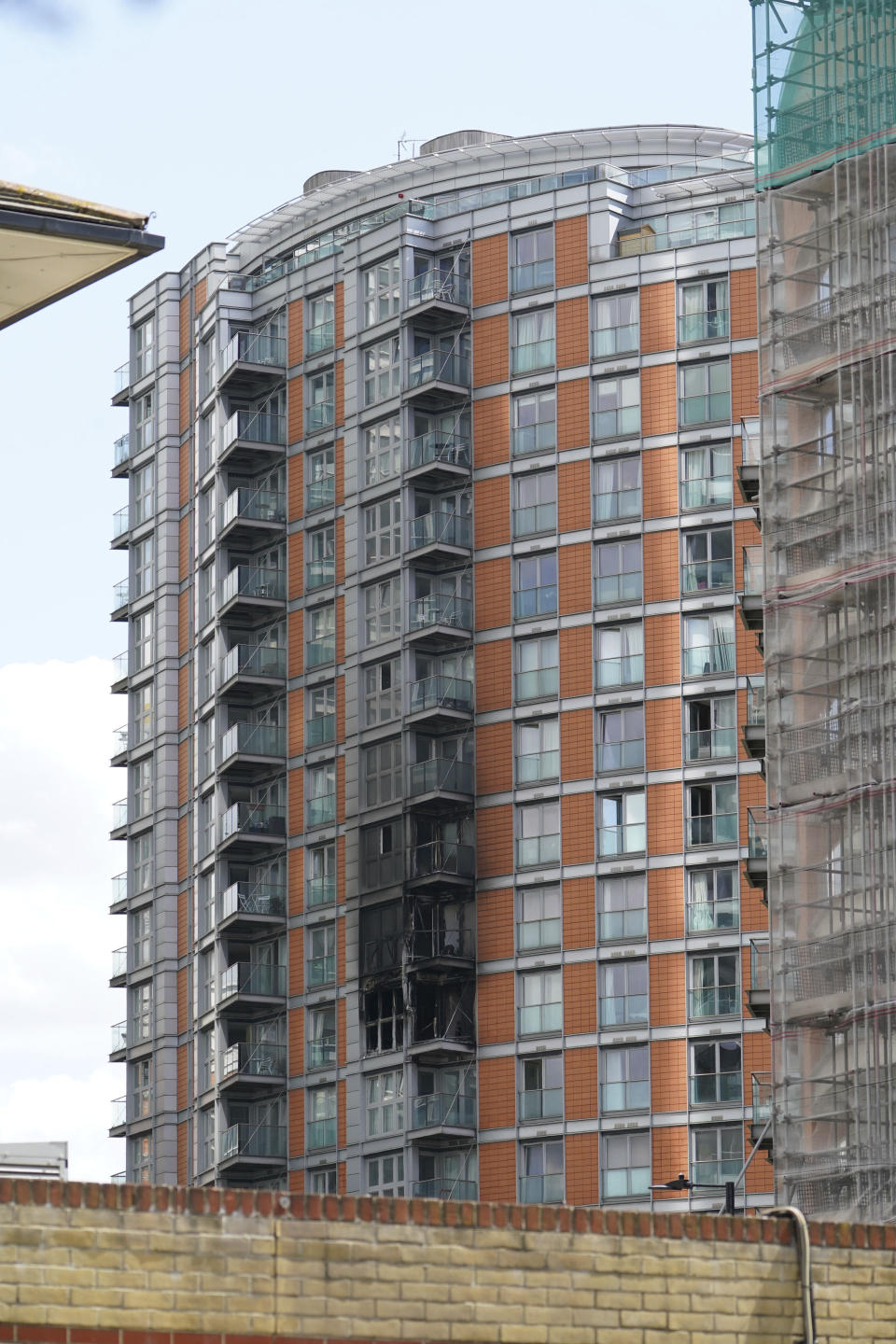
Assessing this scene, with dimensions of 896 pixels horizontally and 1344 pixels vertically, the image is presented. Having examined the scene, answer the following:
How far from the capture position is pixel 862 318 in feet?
170

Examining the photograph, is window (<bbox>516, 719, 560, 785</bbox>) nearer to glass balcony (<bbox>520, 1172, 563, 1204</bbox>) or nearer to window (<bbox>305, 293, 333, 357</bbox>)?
glass balcony (<bbox>520, 1172, 563, 1204</bbox>)

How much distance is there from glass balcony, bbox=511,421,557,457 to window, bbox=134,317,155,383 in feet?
73.6

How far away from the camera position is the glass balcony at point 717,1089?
252 feet

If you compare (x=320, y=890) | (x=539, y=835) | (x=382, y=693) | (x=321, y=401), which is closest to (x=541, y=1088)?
(x=539, y=835)

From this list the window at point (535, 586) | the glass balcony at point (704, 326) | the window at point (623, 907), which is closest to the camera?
the window at point (623, 907)

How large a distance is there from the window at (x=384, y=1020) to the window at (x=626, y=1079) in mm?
7416

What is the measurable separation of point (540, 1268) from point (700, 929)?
5831cm

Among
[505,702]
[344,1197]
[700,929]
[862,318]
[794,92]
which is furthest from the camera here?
[505,702]

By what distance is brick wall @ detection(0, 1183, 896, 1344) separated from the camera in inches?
765

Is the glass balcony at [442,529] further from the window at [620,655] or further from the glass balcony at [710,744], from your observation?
the glass balcony at [710,744]

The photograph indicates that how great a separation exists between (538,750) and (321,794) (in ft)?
30.2

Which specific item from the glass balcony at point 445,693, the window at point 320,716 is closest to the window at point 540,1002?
the glass balcony at point 445,693

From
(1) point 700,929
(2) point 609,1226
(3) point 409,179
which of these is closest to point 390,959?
(1) point 700,929

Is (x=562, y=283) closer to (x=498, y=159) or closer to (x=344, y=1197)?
(x=498, y=159)
